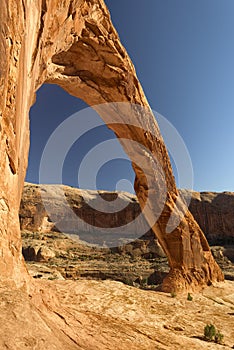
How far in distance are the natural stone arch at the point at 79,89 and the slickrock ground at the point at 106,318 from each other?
3.08 feet

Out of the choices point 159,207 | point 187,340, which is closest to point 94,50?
point 159,207

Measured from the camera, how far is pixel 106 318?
Result: 6141 millimetres

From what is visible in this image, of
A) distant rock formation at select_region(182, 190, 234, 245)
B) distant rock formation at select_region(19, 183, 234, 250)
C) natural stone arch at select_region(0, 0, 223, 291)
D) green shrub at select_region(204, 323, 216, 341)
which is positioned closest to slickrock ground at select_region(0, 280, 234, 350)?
green shrub at select_region(204, 323, 216, 341)

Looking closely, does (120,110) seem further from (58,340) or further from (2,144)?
(58,340)

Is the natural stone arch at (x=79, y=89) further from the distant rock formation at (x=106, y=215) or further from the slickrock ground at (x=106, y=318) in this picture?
the distant rock formation at (x=106, y=215)

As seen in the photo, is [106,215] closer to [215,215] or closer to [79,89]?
[215,215]

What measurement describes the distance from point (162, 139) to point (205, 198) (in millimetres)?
47441

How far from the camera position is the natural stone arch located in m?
4.06

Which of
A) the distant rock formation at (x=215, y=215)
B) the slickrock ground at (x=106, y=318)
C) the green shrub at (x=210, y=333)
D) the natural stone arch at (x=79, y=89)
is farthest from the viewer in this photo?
the distant rock formation at (x=215, y=215)

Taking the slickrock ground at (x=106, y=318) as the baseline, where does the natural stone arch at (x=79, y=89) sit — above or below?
above

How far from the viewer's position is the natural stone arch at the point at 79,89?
4.06 metres

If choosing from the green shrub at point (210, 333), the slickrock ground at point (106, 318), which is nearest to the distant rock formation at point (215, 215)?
the slickrock ground at point (106, 318)

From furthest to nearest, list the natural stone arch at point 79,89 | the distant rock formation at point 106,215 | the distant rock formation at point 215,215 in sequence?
the distant rock formation at point 215,215 → the distant rock formation at point 106,215 → the natural stone arch at point 79,89

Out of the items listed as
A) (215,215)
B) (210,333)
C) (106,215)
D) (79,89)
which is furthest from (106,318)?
(106,215)
